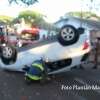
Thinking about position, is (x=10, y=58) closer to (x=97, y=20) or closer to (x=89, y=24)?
(x=89, y=24)

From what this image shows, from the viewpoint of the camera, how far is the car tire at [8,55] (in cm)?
1253

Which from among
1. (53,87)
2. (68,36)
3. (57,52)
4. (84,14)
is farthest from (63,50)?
(84,14)

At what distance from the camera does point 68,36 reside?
11.5 m

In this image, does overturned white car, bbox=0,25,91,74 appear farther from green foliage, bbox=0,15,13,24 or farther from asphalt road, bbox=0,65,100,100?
green foliage, bbox=0,15,13,24

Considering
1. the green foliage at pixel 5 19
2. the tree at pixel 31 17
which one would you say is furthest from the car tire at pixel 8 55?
the tree at pixel 31 17

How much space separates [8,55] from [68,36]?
248 centimetres

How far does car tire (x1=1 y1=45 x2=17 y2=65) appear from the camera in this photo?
493 inches

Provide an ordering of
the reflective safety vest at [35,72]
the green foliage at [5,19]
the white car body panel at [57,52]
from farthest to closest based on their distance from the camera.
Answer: the green foliage at [5,19] → the white car body panel at [57,52] → the reflective safety vest at [35,72]

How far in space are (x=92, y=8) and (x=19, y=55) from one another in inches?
1263

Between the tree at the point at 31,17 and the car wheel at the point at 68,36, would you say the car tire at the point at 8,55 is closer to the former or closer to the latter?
the car wheel at the point at 68,36

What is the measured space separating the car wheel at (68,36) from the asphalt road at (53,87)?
1.28 meters

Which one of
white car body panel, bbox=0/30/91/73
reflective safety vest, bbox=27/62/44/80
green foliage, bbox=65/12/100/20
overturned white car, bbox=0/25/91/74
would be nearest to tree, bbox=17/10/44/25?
green foliage, bbox=65/12/100/20

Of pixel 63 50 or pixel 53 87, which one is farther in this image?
pixel 63 50

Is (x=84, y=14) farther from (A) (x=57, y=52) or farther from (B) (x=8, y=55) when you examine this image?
(A) (x=57, y=52)
